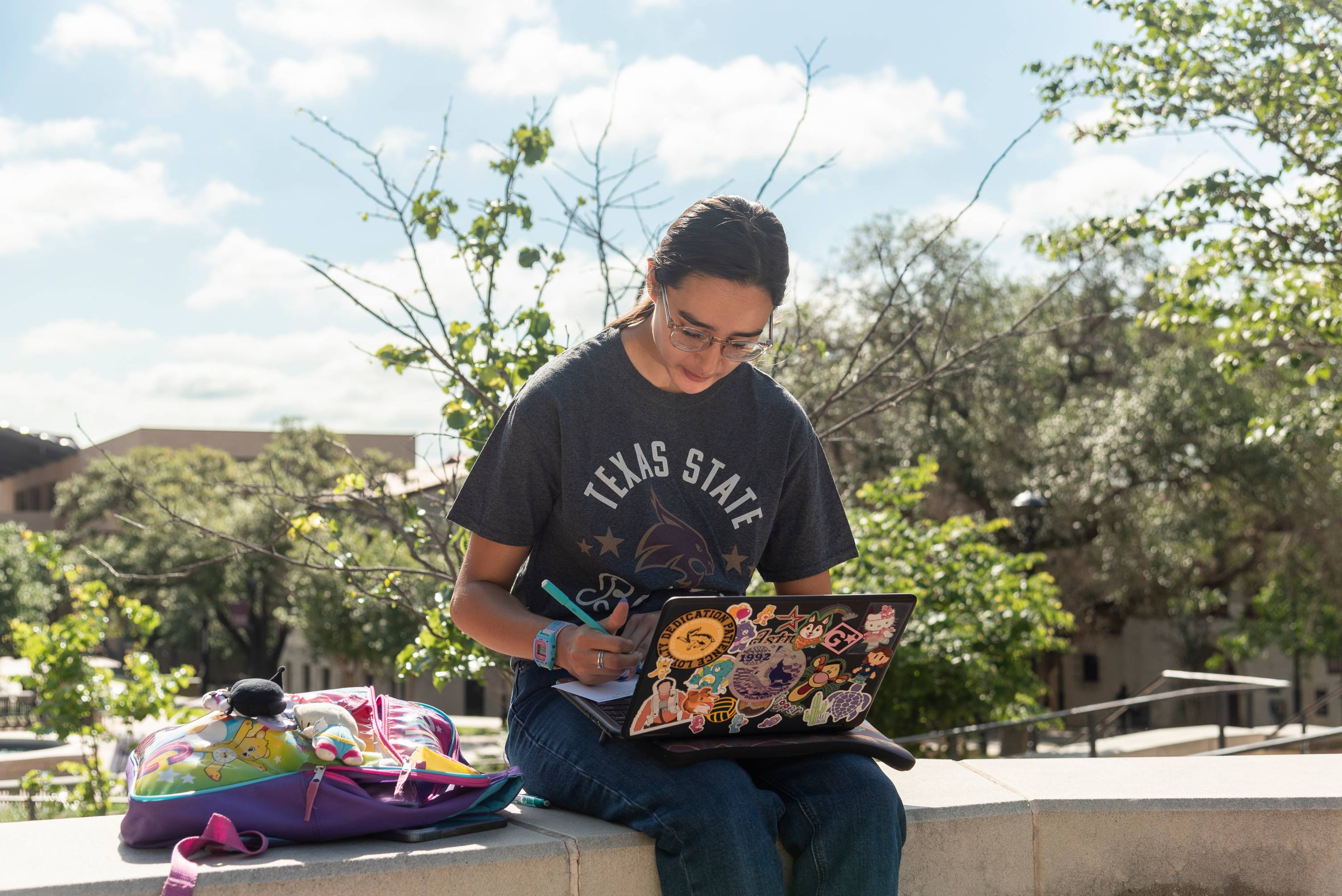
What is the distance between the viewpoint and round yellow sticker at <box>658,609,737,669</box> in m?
1.93

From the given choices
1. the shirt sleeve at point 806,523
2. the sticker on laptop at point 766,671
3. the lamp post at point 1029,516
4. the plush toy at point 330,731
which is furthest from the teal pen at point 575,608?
the lamp post at point 1029,516

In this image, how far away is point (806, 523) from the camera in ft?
8.62

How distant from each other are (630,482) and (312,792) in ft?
2.84

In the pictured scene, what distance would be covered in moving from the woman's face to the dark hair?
0.05ft

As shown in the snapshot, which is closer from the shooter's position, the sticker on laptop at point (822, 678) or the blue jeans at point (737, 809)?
the blue jeans at point (737, 809)

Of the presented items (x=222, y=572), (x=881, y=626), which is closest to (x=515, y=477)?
(x=881, y=626)

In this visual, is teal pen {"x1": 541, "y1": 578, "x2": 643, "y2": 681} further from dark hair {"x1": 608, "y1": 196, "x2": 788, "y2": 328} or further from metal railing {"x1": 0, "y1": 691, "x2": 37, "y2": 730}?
metal railing {"x1": 0, "y1": 691, "x2": 37, "y2": 730}

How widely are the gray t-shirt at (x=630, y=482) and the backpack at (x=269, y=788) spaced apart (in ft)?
1.51

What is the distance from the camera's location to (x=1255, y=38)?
8.26m

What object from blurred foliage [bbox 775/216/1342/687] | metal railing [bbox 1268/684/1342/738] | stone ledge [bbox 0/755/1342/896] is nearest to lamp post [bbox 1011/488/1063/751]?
blurred foliage [bbox 775/216/1342/687]

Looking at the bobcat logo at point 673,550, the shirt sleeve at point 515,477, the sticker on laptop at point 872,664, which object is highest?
the shirt sleeve at point 515,477

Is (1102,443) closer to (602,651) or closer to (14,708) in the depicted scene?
(602,651)

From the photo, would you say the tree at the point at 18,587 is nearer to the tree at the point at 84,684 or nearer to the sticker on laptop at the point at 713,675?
the tree at the point at 84,684

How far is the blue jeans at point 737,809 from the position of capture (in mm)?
2031
